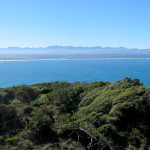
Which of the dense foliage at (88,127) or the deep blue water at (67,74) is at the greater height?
Answer: the dense foliage at (88,127)

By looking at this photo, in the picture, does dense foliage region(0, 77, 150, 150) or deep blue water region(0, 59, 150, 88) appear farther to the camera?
deep blue water region(0, 59, 150, 88)

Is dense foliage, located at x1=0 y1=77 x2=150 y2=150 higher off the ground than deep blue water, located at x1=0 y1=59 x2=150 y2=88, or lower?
higher

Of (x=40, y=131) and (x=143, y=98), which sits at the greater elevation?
(x=143, y=98)

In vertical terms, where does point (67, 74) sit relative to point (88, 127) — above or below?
below

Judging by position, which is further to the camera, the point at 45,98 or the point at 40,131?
the point at 45,98

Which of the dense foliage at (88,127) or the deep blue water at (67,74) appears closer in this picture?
the dense foliage at (88,127)

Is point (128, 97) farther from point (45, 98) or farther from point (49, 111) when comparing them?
point (45, 98)

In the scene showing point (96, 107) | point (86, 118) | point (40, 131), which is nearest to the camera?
point (40, 131)

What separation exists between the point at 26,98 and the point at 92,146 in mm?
8905

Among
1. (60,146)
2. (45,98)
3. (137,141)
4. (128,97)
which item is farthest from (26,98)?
(137,141)

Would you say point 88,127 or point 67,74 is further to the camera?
point 67,74

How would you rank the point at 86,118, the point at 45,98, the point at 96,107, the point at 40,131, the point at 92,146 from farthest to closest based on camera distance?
1. the point at 45,98
2. the point at 96,107
3. the point at 86,118
4. the point at 40,131
5. the point at 92,146

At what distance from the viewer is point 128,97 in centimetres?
1069

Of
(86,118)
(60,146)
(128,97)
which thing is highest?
(128,97)
